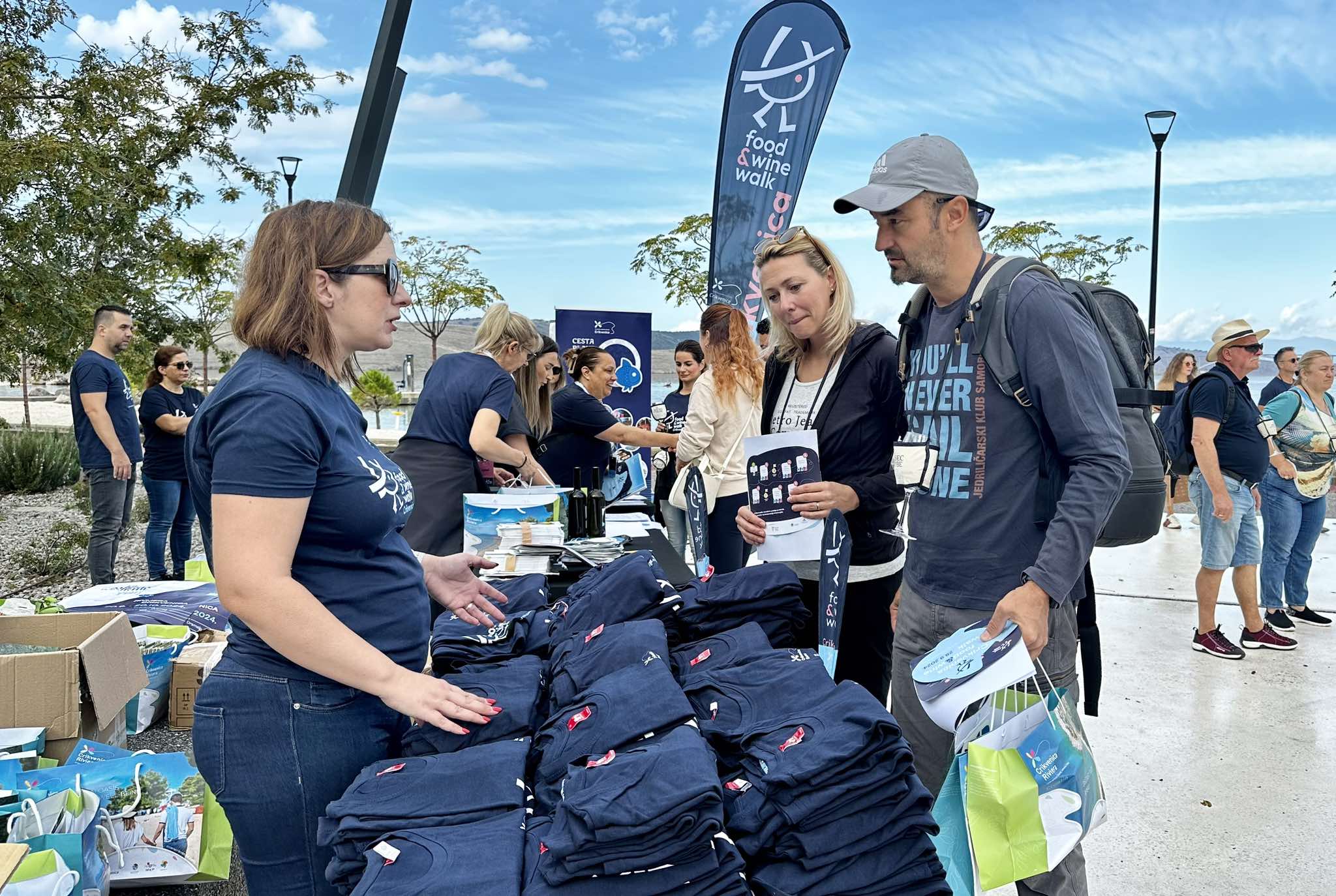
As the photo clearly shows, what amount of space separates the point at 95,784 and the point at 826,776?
195 centimetres

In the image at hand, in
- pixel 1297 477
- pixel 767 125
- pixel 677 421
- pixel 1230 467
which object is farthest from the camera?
pixel 767 125

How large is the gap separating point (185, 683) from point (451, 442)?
4.42 feet

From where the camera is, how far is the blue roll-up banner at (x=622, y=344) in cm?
867

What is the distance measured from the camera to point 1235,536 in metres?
5.11

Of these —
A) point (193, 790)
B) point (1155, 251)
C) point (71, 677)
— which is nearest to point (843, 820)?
point (193, 790)

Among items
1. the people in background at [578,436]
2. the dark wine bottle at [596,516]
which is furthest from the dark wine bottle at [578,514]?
the people in background at [578,436]

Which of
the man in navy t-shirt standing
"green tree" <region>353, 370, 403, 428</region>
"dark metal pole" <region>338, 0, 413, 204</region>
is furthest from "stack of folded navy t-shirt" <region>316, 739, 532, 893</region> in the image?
"green tree" <region>353, 370, 403, 428</region>

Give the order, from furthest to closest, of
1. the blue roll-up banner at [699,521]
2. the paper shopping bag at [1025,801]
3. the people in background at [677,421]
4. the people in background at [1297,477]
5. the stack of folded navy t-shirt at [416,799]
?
the people in background at [677,421] → the people in background at [1297,477] → the blue roll-up banner at [699,521] → the paper shopping bag at [1025,801] → the stack of folded navy t-shirt at [416,799]

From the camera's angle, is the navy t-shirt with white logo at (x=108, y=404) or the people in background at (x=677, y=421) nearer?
the navy t-shirt with white logo at (x=108, y=404)

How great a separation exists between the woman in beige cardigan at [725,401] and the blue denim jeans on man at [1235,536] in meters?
2.73

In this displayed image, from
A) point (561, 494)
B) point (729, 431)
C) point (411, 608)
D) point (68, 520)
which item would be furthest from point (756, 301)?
point (68, 520)

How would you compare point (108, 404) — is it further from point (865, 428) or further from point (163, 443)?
point (865, 428)

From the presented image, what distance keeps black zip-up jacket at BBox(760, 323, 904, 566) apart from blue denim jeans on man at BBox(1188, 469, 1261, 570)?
3.45m

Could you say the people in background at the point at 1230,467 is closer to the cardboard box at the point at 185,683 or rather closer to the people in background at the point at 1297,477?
the people in background at the point at 1297,477
